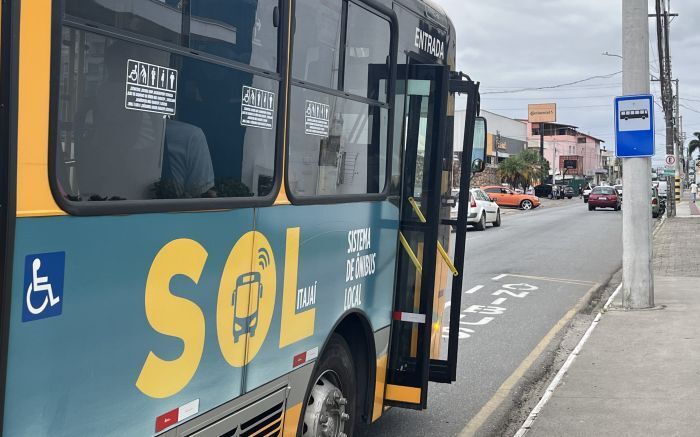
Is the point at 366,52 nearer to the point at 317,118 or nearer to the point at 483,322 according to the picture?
the point at 317,118

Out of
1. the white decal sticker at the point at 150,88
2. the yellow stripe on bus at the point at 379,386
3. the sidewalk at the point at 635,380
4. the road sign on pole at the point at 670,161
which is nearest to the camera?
the white decal sticker at the point at 150,88

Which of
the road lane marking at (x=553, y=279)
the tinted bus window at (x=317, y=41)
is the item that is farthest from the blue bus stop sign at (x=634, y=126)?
the tinted bus window at (x=317, y=41)

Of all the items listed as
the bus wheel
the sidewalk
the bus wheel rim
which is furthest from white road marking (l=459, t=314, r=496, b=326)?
the bus wheel rim

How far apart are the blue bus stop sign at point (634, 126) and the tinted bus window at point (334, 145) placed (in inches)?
265

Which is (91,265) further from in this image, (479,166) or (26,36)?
(479,166)

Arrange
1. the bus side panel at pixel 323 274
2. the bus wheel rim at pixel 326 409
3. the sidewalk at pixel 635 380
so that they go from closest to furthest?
the bus side panel at pixel 323 274 → the bus wheel rim at pixel 326 409 → the sidewalk at pixel 635 380

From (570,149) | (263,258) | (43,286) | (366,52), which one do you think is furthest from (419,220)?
(570,149)

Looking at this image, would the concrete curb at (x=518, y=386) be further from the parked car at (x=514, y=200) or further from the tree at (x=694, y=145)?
the tree at (x=694, y=145)

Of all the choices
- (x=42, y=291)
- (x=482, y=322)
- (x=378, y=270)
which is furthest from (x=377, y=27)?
(x=482, y=322)

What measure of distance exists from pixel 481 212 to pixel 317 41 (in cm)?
2403

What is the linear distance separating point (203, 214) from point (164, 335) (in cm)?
50

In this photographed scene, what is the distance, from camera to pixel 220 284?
3207 millimetres

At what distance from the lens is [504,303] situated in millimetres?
11953

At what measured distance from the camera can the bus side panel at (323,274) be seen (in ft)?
12.2
